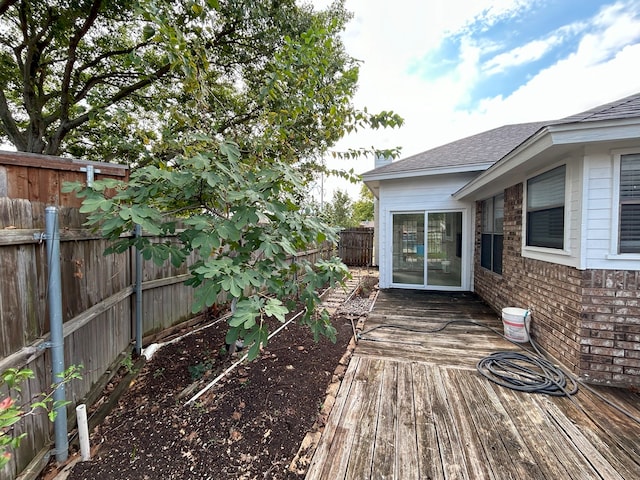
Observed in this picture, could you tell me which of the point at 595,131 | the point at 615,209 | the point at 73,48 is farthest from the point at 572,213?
the point at 73,48

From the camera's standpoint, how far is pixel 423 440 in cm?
203

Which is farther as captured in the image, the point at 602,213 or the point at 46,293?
the point at 602,213

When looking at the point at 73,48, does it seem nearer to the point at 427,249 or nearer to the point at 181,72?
the point at 181,72

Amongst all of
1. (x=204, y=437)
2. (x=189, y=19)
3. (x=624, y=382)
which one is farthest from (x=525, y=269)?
(x=189, y=19)

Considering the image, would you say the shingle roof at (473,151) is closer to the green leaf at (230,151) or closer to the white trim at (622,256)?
the white trim at (622,256)

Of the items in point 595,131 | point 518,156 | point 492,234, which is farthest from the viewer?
point 492,234

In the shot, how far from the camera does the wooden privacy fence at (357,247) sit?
452 inches

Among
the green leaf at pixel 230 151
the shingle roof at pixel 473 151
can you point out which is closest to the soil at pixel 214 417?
the green leaf at pixel 230 151

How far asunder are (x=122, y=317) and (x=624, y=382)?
5.36 m

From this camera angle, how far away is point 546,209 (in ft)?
11.7

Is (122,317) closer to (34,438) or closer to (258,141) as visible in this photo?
(34,438)

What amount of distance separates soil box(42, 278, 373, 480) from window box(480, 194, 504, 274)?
3809 millimetres

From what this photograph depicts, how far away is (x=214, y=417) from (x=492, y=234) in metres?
5.80

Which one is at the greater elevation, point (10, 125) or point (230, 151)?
point (10, 125)
